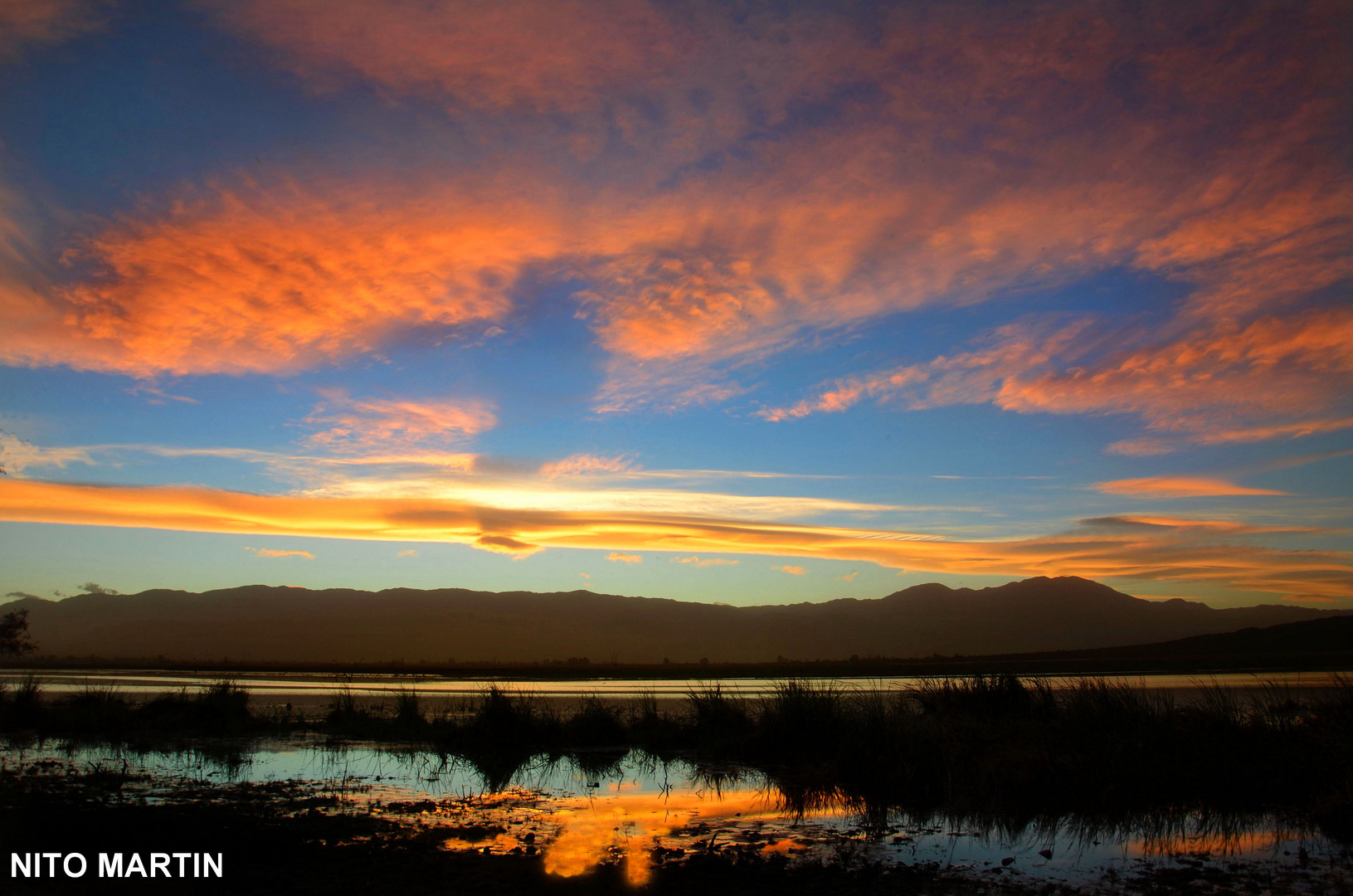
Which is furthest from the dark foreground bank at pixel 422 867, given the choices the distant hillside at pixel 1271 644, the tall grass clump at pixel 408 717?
the distant hillside at pixel 1271 644

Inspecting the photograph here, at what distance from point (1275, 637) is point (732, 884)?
101 metres

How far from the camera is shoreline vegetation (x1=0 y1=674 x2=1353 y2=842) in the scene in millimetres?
12945

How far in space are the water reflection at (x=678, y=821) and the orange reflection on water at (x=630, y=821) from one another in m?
0.03

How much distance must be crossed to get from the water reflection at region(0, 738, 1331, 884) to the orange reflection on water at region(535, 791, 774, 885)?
3cm

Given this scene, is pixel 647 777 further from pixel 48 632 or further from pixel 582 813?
pixel 48 632

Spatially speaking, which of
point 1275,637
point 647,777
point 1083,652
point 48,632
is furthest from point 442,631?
point 647,777

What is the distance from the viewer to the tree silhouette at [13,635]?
42250 millimetres

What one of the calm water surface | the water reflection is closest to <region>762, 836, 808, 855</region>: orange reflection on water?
the water reflection

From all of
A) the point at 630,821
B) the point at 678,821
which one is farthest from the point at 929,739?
the point at 630,821

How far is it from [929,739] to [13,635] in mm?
50185

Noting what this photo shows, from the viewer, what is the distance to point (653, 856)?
896 cm

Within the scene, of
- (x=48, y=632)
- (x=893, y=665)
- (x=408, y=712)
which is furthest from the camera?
(x=48, y=632)

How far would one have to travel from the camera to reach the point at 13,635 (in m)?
42.5

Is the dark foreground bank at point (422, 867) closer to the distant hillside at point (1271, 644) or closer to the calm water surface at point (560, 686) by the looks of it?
the calm water surface at point (560, 686)
